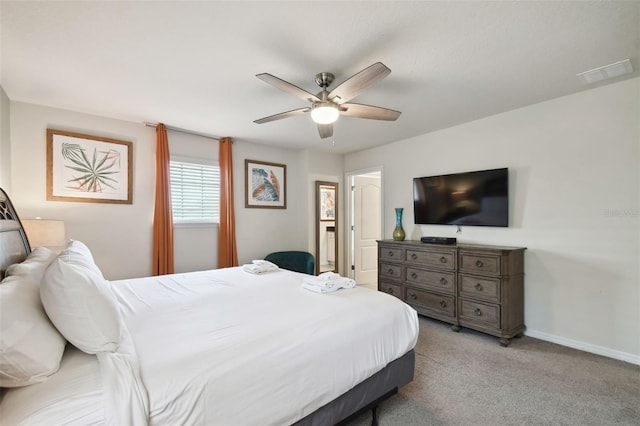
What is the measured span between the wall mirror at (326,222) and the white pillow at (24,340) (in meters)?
4.10

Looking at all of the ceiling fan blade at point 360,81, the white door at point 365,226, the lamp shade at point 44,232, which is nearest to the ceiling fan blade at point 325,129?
the ceiling fan blade at point 360,81

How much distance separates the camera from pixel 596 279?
2701mm

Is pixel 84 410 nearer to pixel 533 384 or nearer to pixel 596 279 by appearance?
pixel 533 384

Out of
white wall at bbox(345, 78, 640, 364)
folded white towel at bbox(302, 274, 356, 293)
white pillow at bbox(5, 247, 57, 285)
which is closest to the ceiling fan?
folded white towel at bbox(302, 274, 356, 293)

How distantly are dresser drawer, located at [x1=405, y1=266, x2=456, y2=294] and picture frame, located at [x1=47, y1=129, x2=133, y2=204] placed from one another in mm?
3766

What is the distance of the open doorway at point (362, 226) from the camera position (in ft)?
17.6

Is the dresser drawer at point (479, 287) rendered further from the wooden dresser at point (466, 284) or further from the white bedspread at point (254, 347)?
the white bedspread at point (254, 347)

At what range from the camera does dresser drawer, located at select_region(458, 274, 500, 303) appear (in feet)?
9.66

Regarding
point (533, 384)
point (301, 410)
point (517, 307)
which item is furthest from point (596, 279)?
point (301, 410)

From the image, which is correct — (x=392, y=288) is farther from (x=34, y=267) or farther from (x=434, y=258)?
(x=34, y=267)

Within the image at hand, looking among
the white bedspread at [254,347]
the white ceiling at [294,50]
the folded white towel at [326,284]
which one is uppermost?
the white ceiling at [294,50]

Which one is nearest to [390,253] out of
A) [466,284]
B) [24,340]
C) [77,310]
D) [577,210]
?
[466,284]

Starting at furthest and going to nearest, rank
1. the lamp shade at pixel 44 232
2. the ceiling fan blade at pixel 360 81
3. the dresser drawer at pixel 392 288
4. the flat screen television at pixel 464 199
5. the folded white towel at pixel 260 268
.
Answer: the dresser drawer at pixel 392 288, the flat screen television at pixel 464 199, the folded white towel at pixel 260 268, the lamp shade at pixel 44 232, the ceiling fan blade at pixel 360 81

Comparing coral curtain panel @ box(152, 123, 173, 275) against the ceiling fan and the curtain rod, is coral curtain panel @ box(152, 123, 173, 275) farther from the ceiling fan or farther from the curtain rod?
the ceiling fan
